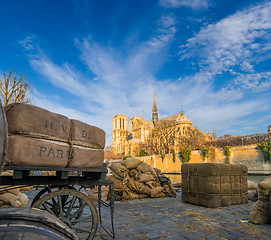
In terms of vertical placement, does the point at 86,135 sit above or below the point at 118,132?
below

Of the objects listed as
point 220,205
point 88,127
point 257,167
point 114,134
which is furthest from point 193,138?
point 114,134

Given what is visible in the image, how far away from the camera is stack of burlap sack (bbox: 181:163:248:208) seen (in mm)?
6043

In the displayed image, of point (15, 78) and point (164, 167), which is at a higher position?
point (15, 78)

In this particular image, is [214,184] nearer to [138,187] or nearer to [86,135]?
[138,187]

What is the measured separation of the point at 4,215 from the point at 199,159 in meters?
42.5

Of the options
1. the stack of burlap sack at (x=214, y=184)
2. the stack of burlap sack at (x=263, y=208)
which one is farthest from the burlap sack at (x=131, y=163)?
the stack of burlap sack at (x=263, y=208)

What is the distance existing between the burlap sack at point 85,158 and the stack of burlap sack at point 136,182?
5064mm

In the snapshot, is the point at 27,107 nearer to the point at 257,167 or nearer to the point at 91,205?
the point at 91,205

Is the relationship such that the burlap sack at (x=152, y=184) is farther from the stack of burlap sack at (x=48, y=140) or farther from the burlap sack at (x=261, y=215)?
the stack of burlap sack at (x=48, y=140)

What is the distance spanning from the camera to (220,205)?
6094 mm

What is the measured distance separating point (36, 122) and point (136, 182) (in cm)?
644

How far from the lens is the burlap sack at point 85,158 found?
8.75 ft

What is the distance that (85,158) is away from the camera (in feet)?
9.23

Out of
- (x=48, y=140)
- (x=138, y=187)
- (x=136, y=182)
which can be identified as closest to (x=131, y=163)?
(x=136, y=182)
